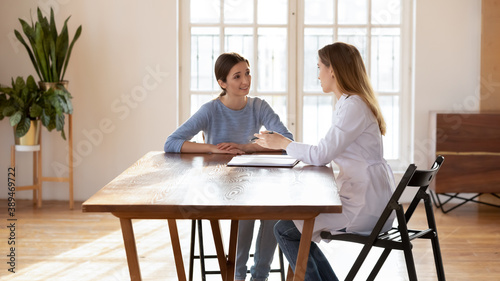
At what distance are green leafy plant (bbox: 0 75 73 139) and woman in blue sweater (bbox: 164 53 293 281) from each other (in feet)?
8.10

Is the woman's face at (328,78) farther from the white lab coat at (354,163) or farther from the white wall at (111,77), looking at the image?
the white wall at (111,77)

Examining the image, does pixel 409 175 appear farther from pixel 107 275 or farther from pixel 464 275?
pixel 107 275

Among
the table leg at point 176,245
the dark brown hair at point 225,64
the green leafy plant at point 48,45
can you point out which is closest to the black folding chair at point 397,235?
the table leg at point 176,245

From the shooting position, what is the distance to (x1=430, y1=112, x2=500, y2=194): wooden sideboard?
5.80 m

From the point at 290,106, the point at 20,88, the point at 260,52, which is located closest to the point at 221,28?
the point at 260,52

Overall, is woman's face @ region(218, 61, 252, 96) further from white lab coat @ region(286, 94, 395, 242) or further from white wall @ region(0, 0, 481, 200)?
white wall @ region(0, 0, 481, 200)

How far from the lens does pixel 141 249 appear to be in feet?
15.3

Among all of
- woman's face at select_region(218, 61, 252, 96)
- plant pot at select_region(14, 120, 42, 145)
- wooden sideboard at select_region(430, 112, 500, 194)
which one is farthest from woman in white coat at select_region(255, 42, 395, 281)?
plant pot at select_region(14, 120, 42, 145)

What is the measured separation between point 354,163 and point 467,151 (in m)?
3.28

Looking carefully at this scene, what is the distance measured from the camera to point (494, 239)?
4.94m

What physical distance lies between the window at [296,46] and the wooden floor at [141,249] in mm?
1348

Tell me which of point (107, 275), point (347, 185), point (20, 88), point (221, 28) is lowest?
point (107, 275)

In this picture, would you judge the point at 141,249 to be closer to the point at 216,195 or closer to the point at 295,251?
the point at 295,251

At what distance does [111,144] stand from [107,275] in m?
2.59
